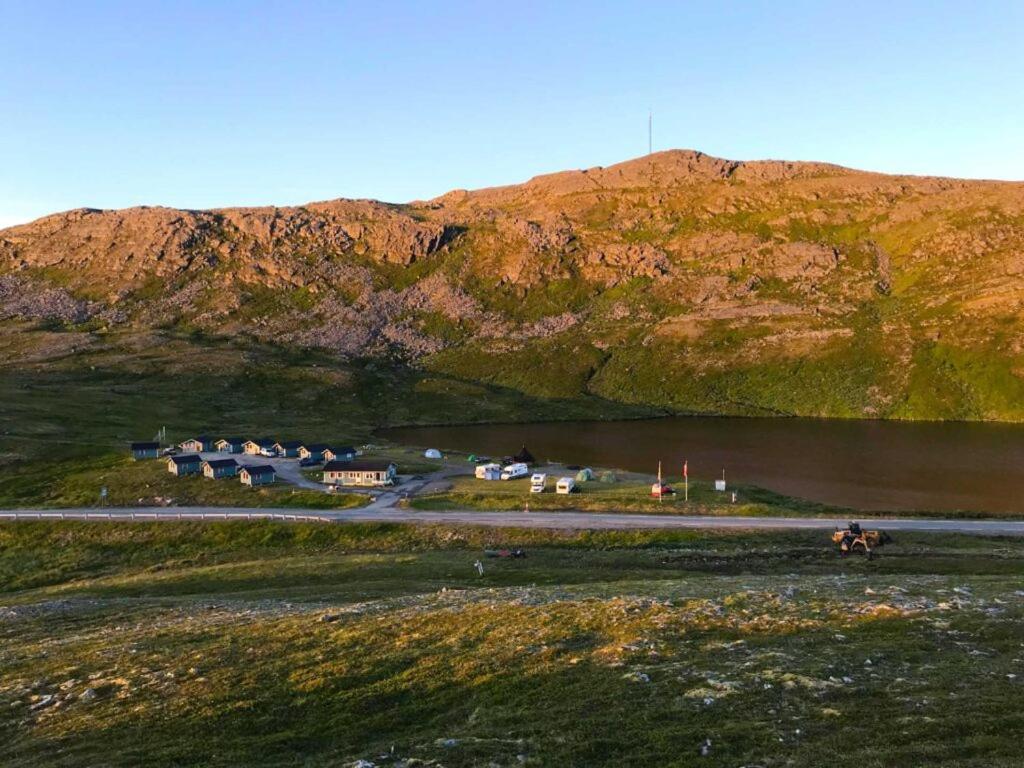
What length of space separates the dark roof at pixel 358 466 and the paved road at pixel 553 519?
1473 cm

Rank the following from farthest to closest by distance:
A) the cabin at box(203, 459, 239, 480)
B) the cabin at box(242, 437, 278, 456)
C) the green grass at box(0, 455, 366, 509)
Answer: the cabin at box(242, 437, 278, 456)
the cabin at box(203, 459, 239, 480)
the green grass at box(0, 455, 366, 509)

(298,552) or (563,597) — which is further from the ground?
(563,597)

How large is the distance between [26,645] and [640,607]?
32.2m

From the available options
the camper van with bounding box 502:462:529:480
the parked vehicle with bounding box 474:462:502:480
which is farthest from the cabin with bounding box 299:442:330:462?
the camper van with bounding box 502:462:529:480

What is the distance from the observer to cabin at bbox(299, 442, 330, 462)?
113562 millimetres

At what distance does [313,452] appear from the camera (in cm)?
11462

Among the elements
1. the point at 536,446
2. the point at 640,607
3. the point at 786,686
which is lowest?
the point at 536,446

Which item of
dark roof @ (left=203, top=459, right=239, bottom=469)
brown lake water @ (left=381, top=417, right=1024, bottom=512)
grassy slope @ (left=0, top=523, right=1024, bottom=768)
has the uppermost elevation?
grassy slope @ (left=0, top=523, right=1024, bottom=768)

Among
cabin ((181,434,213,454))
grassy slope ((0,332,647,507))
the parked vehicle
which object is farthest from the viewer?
cabin ((181,434,213,454))

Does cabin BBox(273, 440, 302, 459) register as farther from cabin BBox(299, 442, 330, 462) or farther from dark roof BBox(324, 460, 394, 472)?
dark roof BBox(324, 460, 394, 472)

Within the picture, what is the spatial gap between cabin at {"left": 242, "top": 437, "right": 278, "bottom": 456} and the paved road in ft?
125

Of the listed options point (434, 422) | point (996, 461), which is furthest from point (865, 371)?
point (434, 422)

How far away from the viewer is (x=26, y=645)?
3422cm

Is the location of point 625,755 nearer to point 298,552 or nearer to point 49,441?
point 298,552
